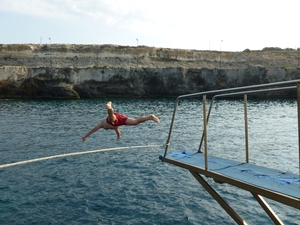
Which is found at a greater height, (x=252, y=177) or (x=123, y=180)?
(x=252, y=177)

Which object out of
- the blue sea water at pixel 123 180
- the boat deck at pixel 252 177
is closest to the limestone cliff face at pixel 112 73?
the blue sea water at pixel 123 180

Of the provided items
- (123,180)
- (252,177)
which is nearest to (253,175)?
(252,177)

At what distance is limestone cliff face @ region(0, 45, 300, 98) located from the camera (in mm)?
62594

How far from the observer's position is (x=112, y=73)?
6569cm

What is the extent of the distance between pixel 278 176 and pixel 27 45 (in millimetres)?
83484

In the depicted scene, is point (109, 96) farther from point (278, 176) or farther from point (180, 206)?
point (278, 176)

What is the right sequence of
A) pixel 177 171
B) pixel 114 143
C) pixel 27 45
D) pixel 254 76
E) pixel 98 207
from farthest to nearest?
pixel 27 45
pixel 254 76
pixel 114 143
pixel 177 171
pixel 98 207

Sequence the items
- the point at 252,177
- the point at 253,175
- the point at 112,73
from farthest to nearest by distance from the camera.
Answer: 1. the point at 112,73
2. the point at 253,175
3. the point at 252,177

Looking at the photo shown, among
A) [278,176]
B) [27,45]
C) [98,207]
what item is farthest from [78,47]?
[278,176]

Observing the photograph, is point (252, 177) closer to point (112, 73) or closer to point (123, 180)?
point (123, 180)

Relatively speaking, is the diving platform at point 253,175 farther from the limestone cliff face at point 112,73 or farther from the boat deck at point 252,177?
the limestone cliff face at point 112,73

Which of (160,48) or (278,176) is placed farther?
(160,48)

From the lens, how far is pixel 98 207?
11.1 m

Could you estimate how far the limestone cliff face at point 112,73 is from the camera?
2464 inches
